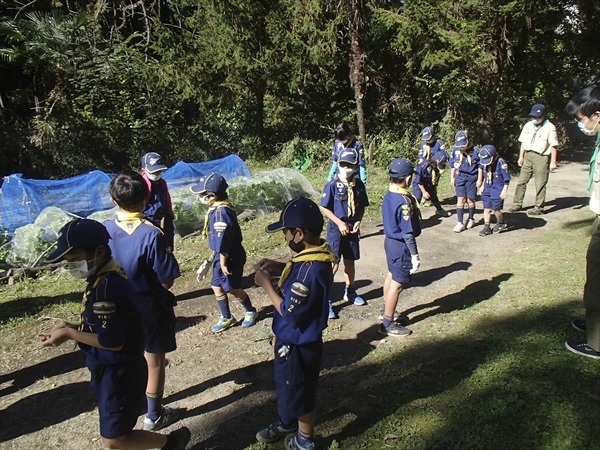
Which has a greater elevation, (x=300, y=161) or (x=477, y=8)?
(x=477, y=8)

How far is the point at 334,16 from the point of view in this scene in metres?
15.0

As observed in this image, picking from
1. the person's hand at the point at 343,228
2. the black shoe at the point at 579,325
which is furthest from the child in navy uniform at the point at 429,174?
the black shoe at the point at 579,325

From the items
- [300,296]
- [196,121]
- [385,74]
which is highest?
[385,74]

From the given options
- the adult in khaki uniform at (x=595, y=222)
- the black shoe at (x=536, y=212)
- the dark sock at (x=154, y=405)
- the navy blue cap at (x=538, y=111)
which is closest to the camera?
the dark sock at (x=154, y=405)

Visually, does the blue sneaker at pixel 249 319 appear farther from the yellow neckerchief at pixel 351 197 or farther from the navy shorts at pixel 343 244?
the yellow neckerchief at pixel 351 197

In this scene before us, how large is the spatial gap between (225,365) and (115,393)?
1.86 m

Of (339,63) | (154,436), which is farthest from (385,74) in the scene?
(154,436)

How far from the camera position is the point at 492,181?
26.4 ft

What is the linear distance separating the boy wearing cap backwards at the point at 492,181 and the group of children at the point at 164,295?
392cm

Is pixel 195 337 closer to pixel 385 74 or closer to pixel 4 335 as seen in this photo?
pixel 4 335

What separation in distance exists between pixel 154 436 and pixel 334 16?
14501mm

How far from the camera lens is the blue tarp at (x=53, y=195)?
316 inches

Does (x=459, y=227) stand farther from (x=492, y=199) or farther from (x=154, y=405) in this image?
(x=154, y=405)

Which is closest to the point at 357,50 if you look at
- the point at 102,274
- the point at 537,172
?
the point at 537,172
